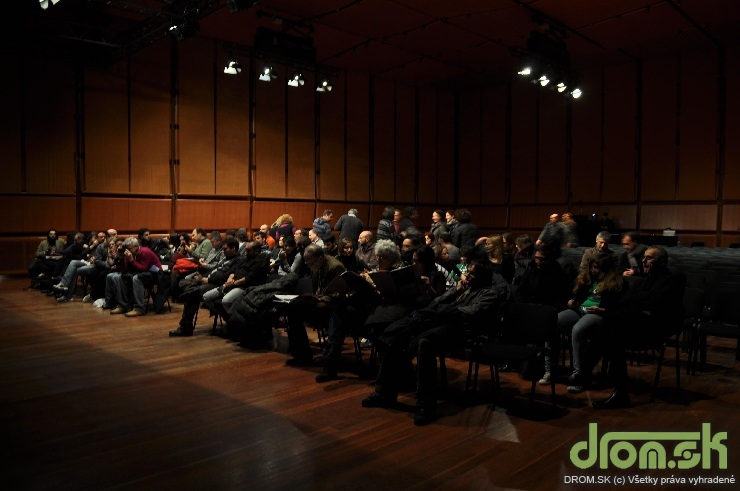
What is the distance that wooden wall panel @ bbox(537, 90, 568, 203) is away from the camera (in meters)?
14.6

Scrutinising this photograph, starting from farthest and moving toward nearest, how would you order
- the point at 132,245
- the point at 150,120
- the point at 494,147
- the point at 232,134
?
the point at 494,147 < the point at 232,134 < the point at 150,120 < the point at 132,245

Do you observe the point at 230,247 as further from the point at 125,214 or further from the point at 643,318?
the point at 125,214

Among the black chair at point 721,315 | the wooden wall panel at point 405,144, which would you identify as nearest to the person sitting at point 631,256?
the black chair at point 721,315

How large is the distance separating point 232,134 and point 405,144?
5.36 metres

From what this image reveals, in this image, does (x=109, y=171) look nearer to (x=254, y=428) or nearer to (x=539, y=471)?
(x=254, y=428)

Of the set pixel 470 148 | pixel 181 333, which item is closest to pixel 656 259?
pixel 181 333

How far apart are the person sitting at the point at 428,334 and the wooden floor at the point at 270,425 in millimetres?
207

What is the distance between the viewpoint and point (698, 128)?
499 inches

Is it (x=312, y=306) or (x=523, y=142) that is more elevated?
(x=523, y=142)

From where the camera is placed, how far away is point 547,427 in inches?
138

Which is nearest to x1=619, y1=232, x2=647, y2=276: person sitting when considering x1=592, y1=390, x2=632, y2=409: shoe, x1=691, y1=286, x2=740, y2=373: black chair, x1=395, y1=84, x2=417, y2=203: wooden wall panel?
x1=691, y1=286, x2=740, y2=373: black chair

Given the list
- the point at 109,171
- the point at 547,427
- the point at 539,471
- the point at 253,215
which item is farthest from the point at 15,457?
the point at 253,215

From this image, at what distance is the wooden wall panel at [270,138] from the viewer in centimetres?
1295

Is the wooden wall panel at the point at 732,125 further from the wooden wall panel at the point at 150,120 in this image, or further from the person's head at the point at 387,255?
the wooden wall panel at the point at 150,120
